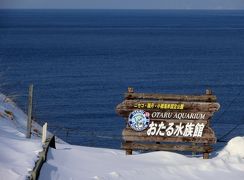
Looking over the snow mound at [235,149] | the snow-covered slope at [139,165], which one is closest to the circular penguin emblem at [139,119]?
the snow-covered slope at [139,165]

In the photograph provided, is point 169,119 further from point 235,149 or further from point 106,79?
point 106,79

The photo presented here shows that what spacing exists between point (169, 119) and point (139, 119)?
0.78 m

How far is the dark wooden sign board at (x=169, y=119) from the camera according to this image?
55.4ft

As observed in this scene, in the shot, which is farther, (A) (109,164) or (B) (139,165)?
(B) (139,165)

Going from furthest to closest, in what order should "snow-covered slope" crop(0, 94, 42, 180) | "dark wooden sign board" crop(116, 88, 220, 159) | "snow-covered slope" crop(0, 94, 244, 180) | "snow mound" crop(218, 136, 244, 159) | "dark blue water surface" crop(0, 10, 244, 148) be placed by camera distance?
"dark blue water surface" crop(0, 10, 244, 148)
"dark wooden sign board" crop(116, 88, 220, 159)
"snow mound" crop(218, 136, 244, 159)
"snow-covered slope" crop(0, 94, 244, 180)
"snow-covered slope" crop(0, 94, 42, 180)

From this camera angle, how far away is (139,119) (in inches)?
669

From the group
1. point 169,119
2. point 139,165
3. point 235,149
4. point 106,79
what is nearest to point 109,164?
point 139,165

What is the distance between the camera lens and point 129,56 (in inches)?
4149

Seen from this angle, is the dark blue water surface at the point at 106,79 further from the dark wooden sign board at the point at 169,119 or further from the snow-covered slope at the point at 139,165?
the snow-covered slope at the point at 139,165

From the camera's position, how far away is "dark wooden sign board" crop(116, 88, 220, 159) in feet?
55.4

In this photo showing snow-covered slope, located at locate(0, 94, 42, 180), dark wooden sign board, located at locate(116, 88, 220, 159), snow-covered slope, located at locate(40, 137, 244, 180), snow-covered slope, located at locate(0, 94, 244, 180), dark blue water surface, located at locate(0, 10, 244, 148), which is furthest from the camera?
dark blue water surface, located at locate(0, 10, 244, 148)

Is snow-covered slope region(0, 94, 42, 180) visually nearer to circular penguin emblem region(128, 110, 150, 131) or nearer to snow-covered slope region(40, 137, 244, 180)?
snow-covered slope region(40, 137, 244, 180)

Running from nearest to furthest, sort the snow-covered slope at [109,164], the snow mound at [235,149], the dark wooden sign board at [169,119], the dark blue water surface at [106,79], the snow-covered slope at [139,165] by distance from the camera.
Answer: the snow-covered slope at [109,164] < the snow-covered slope at [139,165] < the snow mound at [235,149] < the dark wooden sign board at [169,119] < the dark blue water surface at [106,79]

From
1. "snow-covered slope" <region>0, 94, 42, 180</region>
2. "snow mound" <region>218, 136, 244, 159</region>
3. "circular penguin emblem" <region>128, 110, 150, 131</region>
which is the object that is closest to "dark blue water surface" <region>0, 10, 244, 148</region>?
"snow-covered slope" <region>0, 94, 42, 180</region>
